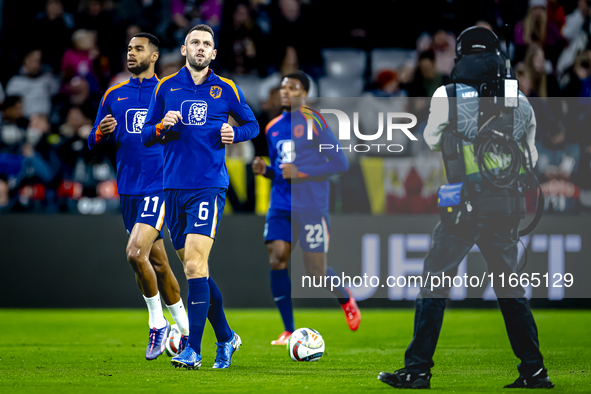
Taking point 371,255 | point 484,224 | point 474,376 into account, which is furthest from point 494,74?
point 371,255

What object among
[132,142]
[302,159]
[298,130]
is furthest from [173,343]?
[298,130]

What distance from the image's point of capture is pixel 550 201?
9.84 metres

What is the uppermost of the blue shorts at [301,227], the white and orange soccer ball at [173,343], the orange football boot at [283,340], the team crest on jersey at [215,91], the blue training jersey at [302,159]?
the team crest on jersey at [215,91]

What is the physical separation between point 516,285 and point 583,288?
603 cm

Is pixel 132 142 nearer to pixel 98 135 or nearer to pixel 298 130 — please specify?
pixel 98 135

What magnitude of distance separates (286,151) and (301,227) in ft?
2.41

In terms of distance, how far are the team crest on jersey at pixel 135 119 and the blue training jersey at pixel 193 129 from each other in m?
0.63

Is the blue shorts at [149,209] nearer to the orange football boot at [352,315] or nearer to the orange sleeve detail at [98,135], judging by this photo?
the orange sleeve detail at [98,135]

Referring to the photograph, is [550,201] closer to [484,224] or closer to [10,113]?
[484,224]

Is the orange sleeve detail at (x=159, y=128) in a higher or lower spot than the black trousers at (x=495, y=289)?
higher

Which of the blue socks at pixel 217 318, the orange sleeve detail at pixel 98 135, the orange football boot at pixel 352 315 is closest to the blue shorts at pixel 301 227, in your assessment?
the orange football boot at pixel 352 315

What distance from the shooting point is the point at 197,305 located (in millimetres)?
5324

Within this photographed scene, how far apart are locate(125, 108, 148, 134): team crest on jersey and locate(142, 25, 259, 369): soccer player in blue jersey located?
2.06 ft

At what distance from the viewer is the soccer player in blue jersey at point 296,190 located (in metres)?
7.16
